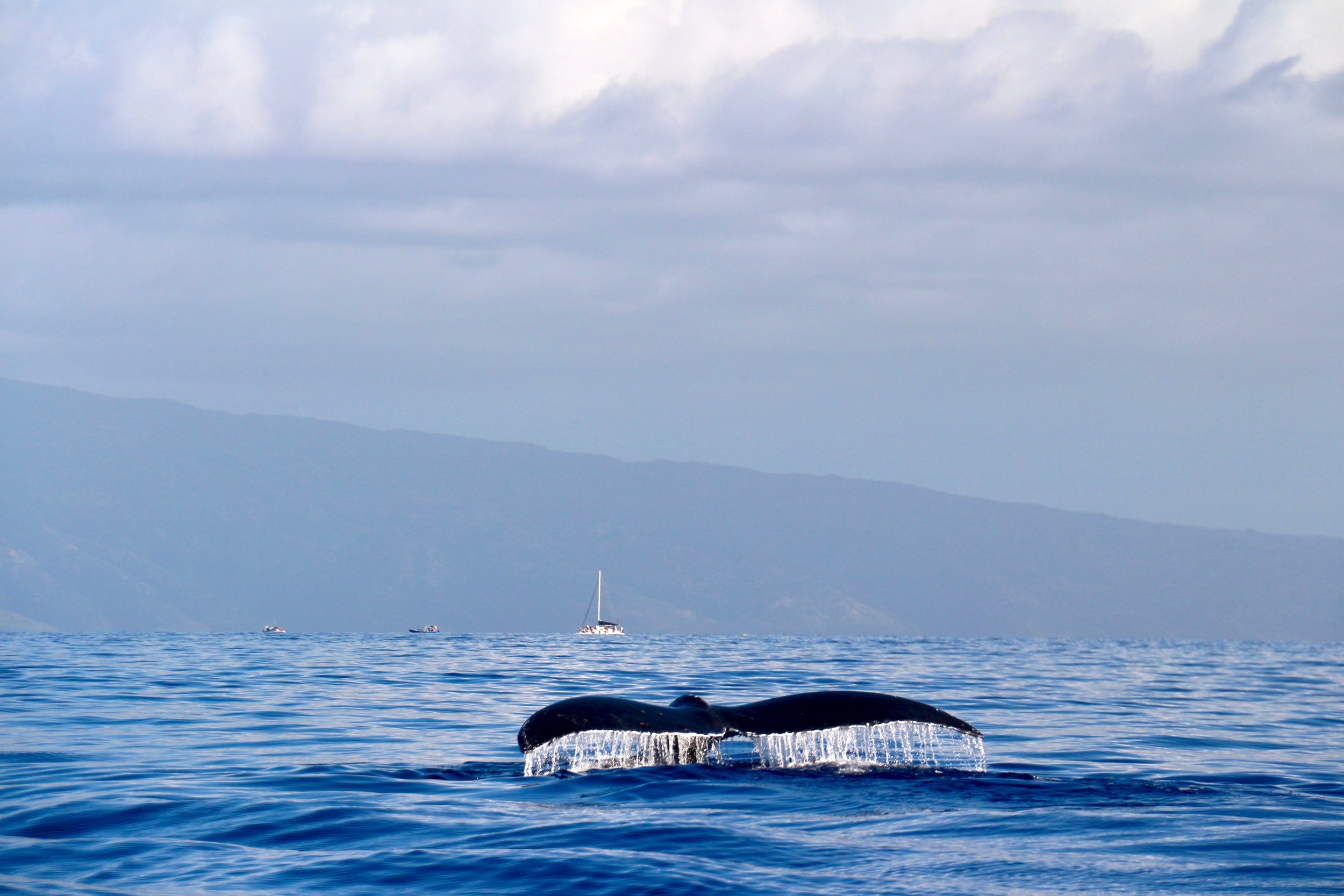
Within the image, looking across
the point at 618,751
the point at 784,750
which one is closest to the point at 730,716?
the point at 618,751

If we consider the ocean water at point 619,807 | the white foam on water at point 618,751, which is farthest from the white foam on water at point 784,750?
the ocean water at point 619,807

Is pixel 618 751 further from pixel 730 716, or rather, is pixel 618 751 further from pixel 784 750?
pixel 730 716

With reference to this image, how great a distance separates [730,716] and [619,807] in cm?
112

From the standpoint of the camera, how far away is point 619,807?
10.9 meters

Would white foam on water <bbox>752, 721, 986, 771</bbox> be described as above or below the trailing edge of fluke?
below

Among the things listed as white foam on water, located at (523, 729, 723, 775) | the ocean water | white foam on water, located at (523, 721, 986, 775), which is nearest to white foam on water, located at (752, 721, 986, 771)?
white foam on water, located at (523, 721, 986, 775)

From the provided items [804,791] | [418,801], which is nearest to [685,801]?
[804,791]

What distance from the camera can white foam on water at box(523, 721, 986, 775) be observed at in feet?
34.0

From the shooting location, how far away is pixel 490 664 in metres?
36.8

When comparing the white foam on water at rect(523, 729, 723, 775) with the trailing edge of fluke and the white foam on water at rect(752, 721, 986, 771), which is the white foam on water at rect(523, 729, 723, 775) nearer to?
the trailing edge of fluke

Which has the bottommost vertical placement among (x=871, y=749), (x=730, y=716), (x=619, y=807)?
(x=619, y=807)

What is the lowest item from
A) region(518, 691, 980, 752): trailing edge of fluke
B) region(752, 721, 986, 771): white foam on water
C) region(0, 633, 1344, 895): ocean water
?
region(0, 633, 1344, 895): ocean water

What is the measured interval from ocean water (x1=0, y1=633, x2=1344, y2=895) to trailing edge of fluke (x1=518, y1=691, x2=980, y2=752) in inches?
25.5

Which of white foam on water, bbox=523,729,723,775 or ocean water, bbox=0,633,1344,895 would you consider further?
white foam on water, bbox=523,729,723,775
